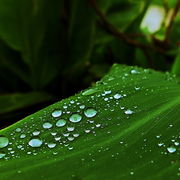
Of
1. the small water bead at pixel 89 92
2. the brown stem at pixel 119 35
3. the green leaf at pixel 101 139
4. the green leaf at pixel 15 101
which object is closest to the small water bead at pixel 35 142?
the green leaf at pixel 101 139

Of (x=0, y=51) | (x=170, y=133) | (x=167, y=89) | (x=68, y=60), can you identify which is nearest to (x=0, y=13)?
(x=0, y=51)

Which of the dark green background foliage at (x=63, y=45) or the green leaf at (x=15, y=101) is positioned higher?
the dark green background foliage at (x=63, y=45)

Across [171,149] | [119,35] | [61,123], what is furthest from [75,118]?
[119,35]

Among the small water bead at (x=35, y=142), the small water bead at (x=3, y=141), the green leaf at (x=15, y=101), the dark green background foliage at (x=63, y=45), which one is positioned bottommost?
the green leaf at (x=15, y=101)

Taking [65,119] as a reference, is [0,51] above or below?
below

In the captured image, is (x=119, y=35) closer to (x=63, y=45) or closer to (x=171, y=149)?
(x=63, y=45)

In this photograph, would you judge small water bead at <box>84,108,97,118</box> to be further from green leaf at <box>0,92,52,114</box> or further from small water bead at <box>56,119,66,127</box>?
green leaf at <box>0,92,52,114</box>

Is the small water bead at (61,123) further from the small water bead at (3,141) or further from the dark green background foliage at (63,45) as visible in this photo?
the dark green background foliage at (63,45)

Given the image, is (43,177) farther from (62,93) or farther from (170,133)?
(62,93)
